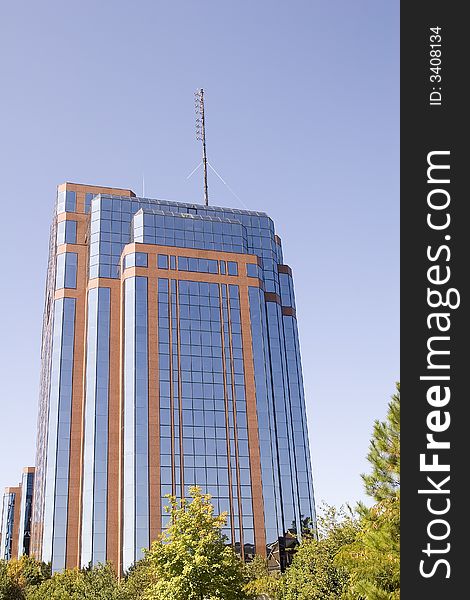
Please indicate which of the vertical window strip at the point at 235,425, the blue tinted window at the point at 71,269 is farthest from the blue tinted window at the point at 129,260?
the vertical window strip at the point at 235,425

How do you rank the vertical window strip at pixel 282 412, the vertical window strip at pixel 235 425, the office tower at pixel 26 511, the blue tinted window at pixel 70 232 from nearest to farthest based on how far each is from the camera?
1. the vertical window strip at pixel 235 425
2. the vertical window strip at pixel 282 412
3. the blue tinted window at pixel 70 232
4. the office tower at pixel 26 511

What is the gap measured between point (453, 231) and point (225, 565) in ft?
106

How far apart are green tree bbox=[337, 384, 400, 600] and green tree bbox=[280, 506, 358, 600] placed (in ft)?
31.1

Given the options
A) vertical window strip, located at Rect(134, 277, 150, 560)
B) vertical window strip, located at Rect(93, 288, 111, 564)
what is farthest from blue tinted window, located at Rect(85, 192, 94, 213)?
vertical window strip, located at Rect(134, 277, 150, 560)

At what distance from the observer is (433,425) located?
1101 centimetres

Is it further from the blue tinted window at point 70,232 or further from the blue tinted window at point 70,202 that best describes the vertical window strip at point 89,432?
the blue tinted window at point 70,202

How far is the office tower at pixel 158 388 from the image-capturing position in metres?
79.4

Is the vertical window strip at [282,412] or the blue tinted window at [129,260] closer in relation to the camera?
the vertical window strip at [282,412]

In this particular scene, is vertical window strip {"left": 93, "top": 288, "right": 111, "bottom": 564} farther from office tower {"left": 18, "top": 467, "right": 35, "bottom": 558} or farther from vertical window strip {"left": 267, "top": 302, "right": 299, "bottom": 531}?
office tower {"left": 18, "top": 467, "right": 35, "bottom": 558}

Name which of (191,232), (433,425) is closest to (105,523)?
(191,232)

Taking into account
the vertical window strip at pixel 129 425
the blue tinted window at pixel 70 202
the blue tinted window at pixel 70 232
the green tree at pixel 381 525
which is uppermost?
the blue tinted window at pixel 70 202

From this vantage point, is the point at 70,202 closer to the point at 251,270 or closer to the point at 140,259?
the point at 140,259

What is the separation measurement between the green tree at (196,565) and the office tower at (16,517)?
11080cm

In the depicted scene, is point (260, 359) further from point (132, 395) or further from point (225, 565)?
point (225, 565)
